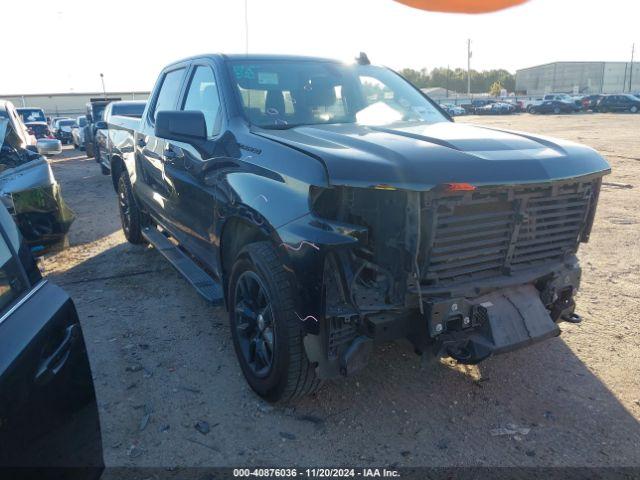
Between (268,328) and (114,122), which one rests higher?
(114,122)

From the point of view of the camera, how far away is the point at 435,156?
8.21 ft

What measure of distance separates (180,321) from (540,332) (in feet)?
9.32

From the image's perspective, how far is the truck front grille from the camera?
2.51 meters

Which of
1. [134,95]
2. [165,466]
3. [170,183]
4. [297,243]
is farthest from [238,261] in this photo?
[134,95]

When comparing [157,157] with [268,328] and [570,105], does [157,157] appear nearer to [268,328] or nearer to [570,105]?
[268,328]

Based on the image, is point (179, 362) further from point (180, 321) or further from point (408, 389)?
point (408, 389)

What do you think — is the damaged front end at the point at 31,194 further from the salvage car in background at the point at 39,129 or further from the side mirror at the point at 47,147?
the salvage car in background at the point at 39,129

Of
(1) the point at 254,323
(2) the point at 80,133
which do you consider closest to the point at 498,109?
(2) the point at 80,133

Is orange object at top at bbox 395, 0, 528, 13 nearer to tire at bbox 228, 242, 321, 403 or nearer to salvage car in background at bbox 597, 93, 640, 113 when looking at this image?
tire at bbox 228, 242, 321, 403

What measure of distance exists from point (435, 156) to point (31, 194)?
4163 millimetres

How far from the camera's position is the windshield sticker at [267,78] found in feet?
12.3

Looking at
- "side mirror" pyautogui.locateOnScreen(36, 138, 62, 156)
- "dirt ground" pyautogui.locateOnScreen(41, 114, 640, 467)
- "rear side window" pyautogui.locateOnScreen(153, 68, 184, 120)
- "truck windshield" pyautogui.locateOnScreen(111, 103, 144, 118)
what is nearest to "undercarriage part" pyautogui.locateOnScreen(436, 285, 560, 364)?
"dirt ground" pyautogui.locateOnScreen(41, 114, 640, 467)

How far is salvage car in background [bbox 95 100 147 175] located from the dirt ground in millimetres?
2521

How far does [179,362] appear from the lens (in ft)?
12.1
